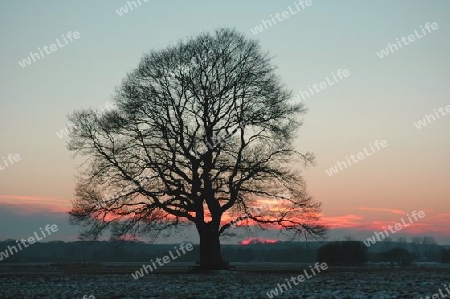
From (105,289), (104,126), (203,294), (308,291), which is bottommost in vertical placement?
(308,291)

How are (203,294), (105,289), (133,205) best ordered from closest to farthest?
(203,294), (105,289), (133,205)

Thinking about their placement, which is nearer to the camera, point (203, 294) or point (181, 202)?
point (203, 294)

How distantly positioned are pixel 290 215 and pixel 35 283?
15926 millimetres

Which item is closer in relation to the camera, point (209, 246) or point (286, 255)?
point (209, 246)

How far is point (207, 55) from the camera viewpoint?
110 feet

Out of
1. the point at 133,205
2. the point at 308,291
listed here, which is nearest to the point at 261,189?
the point at 133,205

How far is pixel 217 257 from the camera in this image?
33.8 meters

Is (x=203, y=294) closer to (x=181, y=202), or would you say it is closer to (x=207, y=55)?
(x=181, y=202)

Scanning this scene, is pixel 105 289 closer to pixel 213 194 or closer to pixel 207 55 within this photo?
pixel 213 194

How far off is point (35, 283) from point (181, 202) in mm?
11878

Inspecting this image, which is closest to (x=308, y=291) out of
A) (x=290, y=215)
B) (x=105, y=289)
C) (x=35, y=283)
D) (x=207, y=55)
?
(x=105, y=289)

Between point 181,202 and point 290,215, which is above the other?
point 181,202

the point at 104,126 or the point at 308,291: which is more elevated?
the point at 104,126

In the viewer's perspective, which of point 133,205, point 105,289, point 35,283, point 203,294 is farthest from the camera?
point 133,205
